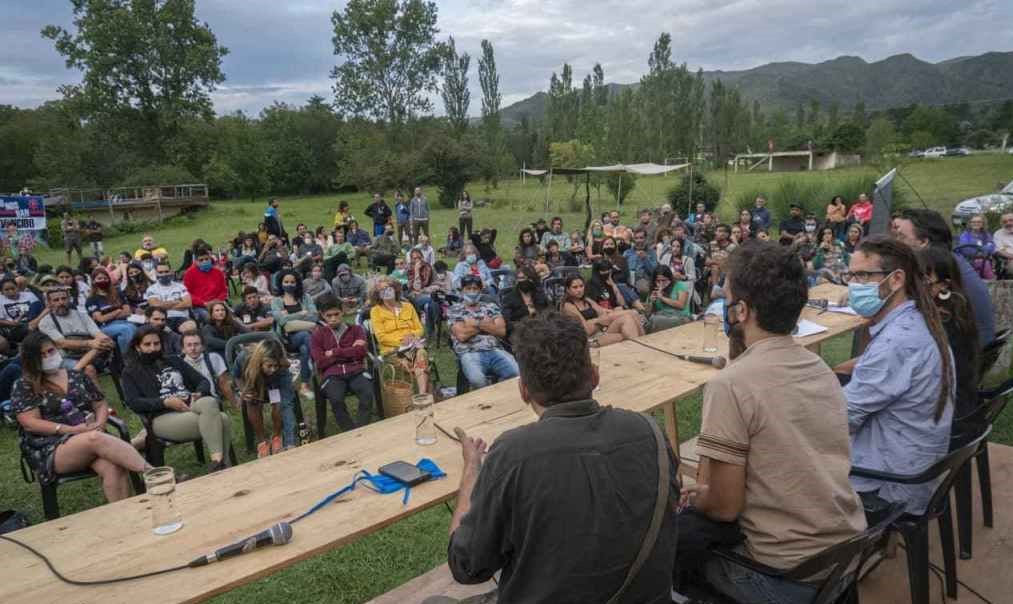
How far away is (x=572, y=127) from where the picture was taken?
50531 millimetres

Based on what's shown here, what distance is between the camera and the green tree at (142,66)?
34.1 meters

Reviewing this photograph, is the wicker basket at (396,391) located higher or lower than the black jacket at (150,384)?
lower

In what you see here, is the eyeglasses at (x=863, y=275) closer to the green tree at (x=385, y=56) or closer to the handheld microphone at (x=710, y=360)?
the handheld microphone at (x=710, y=360)

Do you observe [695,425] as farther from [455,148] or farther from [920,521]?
[455,148]

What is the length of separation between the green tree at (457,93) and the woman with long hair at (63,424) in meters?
41.8

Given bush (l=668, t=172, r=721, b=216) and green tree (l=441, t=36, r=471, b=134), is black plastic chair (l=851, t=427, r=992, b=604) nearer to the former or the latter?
bush (l=668, t=172, r=721, b=216)

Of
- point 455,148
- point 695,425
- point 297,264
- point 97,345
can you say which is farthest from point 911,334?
point 455,148

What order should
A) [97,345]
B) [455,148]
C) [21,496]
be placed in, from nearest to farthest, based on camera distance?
[21,496] → [97,345] → [455,148]

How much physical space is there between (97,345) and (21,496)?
1836 mm

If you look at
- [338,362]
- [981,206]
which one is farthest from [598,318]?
[981,206]

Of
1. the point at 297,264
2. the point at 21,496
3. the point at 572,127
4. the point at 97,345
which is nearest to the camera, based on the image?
the point at 21,496

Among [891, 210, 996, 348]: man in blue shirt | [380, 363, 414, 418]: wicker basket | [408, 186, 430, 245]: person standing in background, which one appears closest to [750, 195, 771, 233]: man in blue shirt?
[408, 186, 430, 245]: person standing in background

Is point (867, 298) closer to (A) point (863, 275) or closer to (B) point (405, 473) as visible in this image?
(A) point (863, 275)

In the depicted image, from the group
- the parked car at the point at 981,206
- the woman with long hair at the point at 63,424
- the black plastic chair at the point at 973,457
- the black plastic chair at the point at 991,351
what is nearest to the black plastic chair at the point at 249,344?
the woman with long hair at the point at 63,424
